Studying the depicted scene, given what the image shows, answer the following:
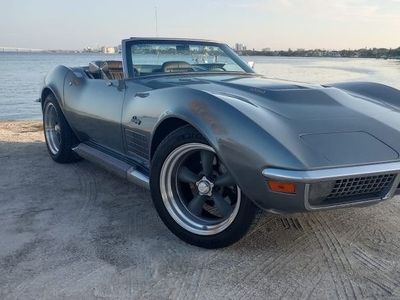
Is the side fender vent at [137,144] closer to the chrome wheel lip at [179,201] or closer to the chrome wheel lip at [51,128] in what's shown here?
the chrome wheel lip at [179,201]

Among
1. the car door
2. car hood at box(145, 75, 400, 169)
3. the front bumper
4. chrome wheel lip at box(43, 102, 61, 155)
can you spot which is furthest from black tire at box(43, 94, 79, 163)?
the front bumper

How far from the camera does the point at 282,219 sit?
3279mm

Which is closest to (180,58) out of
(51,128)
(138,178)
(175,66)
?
(175,66)

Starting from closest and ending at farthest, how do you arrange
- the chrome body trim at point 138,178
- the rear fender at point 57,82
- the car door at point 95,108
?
the chrome body trim at point 138,178 < the car door at point 95,108 < the rear fender at point 57,82

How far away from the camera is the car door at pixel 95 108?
145 inches

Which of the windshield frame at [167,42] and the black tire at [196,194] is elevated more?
the windshield frame at [167,42]

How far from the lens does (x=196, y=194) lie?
9.87ft

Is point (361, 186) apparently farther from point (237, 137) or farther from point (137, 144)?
point (137, 144)

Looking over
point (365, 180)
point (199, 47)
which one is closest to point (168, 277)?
point (365, 180)

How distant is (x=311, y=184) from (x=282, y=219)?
111 cm

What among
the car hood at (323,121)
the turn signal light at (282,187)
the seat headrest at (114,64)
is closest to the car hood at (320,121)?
the car hood at (323,121)

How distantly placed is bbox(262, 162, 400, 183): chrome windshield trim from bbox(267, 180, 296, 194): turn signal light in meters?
0.04

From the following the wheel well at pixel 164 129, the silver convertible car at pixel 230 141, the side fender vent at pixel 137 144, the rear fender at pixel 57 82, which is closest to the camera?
the silver convertible car at pixel 230 141

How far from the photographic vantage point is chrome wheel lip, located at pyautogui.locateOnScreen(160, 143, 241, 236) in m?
2.76
